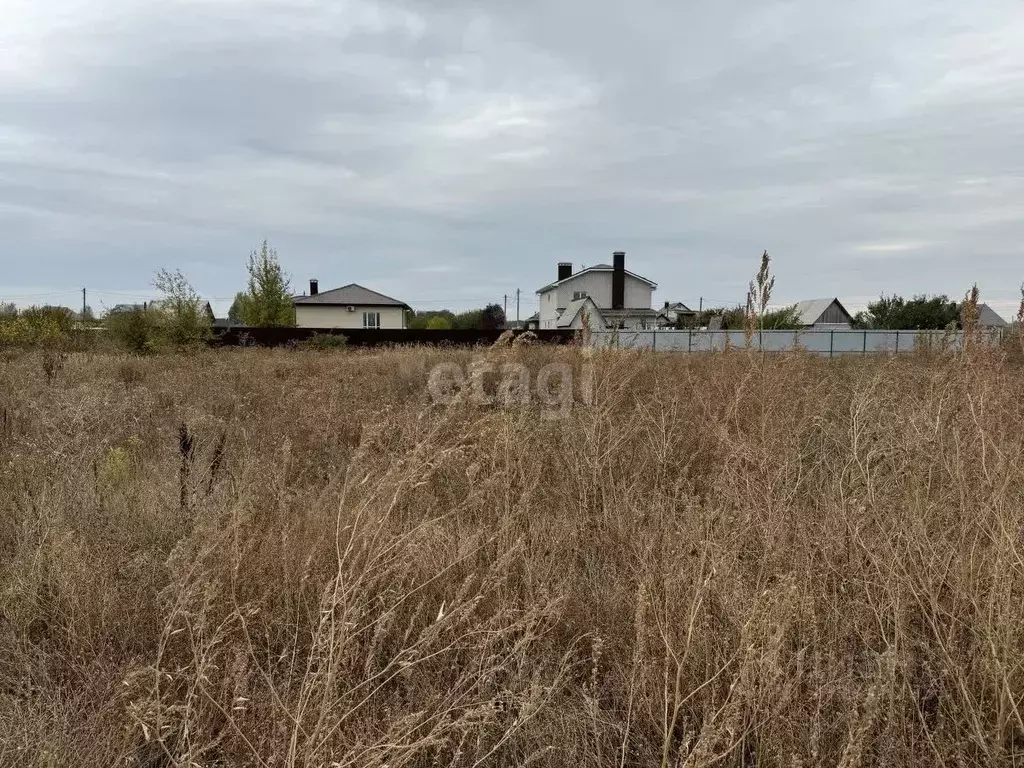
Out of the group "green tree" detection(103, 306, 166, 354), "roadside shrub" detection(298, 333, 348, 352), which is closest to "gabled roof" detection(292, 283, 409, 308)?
"roadside shrub" detection(298, 333, 348, 352)

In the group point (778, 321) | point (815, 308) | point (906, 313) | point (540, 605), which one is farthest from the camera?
point (815, 308)

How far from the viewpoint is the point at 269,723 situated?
1793 millimetres

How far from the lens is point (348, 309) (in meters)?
42.8

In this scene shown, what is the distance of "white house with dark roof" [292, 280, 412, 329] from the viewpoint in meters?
42.7

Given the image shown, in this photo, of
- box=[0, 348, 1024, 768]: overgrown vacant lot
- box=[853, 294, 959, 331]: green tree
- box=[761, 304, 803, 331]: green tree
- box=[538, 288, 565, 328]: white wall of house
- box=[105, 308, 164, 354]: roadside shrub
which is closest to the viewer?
box=[0, 348, 1024, 768]: overgrown vacant lot

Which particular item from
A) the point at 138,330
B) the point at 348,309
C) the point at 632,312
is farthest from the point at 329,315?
the point at 138,330

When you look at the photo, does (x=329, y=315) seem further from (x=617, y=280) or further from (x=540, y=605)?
(x=540, y=605)

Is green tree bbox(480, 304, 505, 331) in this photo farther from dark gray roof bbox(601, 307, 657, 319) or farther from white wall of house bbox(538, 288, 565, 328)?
dark gray roof bbox(601, 307, 657, 319)

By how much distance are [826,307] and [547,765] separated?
58080 millimetres

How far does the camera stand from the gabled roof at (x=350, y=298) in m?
42.7

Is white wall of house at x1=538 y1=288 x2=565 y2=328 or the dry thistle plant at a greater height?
white wall of house at x1=538 y1=288 x2=565 y2=328

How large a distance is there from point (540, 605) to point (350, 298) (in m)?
43.5

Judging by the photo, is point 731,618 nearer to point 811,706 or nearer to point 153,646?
point 811,706

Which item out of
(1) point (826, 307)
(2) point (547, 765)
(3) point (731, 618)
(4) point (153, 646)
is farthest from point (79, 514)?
(1) point (826, 307)
